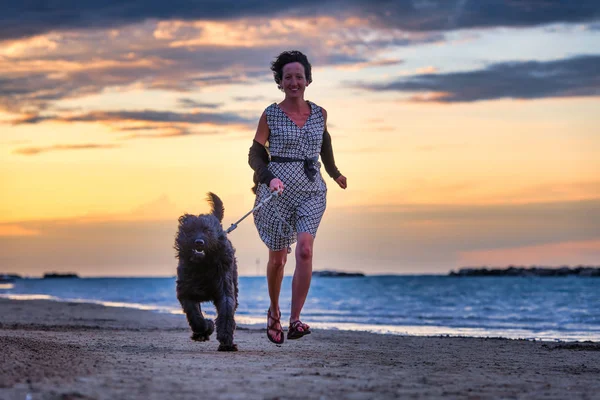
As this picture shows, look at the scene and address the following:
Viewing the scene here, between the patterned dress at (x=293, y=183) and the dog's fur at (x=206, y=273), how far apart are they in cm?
52

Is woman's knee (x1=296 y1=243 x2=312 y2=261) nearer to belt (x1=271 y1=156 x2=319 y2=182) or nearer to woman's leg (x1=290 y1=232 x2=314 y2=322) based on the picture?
woman's leg (x1=290 y1=232 x2=314 y2=322)

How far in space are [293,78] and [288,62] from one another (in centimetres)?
19

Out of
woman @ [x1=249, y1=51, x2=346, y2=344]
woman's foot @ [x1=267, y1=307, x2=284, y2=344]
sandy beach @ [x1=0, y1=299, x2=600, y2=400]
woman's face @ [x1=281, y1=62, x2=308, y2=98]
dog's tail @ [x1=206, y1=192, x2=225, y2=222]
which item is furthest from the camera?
dog's tail @ [x1=206, y1=192, x2=225, y2=222]

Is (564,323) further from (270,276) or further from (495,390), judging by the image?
(495,390)

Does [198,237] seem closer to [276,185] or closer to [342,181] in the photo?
[276,185]

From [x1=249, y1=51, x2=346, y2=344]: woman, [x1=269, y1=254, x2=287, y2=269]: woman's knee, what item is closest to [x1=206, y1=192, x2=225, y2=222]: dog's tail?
[x1=249, y1=51, x2=346, y2=344]: woman

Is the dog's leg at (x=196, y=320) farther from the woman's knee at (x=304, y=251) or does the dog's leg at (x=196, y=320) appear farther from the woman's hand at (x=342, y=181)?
the woman's hand at (x=342, y=181)

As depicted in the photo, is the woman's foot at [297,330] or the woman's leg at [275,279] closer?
the woman's foot at [297,330]

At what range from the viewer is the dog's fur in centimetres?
746

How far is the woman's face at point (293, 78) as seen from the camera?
7.71 metres

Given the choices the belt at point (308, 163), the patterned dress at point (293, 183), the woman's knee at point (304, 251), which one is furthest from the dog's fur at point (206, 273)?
the belt at point (308, 163)

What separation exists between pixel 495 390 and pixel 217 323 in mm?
3187

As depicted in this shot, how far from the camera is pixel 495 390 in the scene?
4.99 metres

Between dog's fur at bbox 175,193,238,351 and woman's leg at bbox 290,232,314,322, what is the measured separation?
0.59 meters
